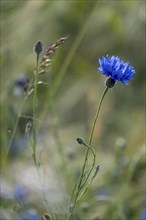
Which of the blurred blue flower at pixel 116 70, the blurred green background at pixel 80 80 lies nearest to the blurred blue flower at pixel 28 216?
the blurred green background at pixel 80 80

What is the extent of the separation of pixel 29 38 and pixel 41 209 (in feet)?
3.00

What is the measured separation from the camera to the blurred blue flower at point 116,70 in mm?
1146

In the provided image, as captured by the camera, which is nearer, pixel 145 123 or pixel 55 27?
pixel 145 123

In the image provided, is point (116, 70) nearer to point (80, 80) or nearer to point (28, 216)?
point (28, 216)

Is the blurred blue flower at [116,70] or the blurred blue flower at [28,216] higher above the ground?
the blurred blue flower at [116,70]

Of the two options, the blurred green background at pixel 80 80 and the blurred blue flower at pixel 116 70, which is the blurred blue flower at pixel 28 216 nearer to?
the blurred green background at pixel 80 80

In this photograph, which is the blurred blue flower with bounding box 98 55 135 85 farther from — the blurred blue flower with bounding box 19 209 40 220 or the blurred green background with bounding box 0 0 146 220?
the blurred green background with bounding box 0 0 146 220

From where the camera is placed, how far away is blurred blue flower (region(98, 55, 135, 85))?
115 centimetres

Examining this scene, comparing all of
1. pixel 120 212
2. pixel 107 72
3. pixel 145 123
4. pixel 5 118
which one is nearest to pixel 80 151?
pixel 145 123

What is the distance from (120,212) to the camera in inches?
61.6

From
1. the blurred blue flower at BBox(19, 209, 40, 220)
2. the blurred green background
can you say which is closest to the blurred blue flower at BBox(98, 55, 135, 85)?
the blurred blue flower at BBox(19, 209, 40, 220)

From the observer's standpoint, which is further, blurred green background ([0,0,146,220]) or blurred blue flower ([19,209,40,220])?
blurred green background ([0,0,146,220])

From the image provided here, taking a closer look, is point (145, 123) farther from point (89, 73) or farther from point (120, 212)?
point (120, 212)

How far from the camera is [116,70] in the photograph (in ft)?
3.77
